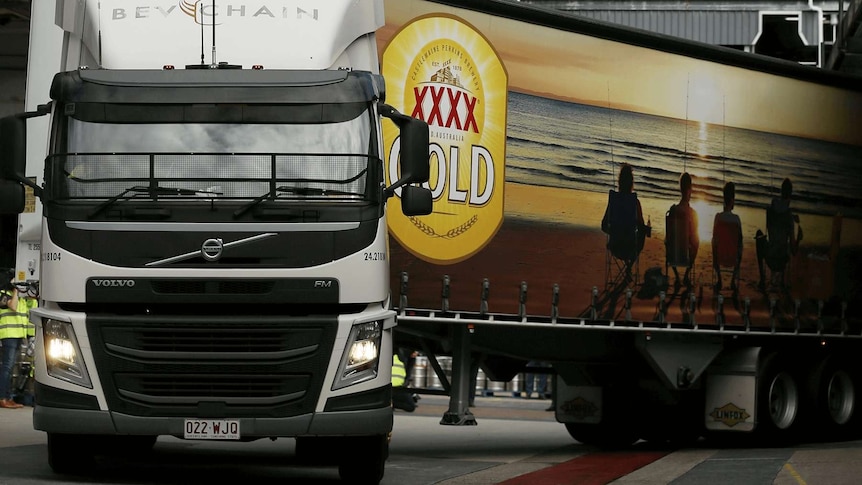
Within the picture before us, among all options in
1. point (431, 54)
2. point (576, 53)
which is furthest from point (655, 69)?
point (431, 54)

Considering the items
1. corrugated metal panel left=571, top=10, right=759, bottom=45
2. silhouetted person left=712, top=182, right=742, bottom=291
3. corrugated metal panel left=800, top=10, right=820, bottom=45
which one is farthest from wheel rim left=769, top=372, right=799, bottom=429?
corrugated metal panel left=800, top=10, right=820, bottom=45

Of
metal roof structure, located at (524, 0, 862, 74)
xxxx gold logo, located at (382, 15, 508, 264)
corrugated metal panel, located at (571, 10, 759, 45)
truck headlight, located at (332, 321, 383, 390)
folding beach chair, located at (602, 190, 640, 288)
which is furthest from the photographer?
corrugated metal panel, located at (571, 10, 759, 45)

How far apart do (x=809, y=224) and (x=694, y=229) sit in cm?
232

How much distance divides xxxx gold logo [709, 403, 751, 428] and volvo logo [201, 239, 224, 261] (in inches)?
346

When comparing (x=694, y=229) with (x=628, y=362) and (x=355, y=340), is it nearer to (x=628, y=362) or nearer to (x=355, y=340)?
(x=628, y=362)

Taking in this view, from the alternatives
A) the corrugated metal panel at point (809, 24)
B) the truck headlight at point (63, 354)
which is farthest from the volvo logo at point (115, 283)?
the corrugated metal panel at point (809, 24)

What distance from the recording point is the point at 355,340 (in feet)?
36.2

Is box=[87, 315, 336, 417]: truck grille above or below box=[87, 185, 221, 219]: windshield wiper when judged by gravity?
below

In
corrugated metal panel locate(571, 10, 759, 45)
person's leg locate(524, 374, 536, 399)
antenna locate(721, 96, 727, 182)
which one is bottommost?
person's leg locate(524, 374, 536, 399)

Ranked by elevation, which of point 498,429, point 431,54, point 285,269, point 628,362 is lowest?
point 498,429

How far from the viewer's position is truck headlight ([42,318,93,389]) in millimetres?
10906

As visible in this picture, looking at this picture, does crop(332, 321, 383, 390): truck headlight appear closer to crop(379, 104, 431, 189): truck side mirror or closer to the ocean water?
crop(379, 104, 431, 189): truck side mirror

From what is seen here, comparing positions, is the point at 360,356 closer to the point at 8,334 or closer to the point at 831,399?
the point at 831,399

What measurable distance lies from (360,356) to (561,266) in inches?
192
